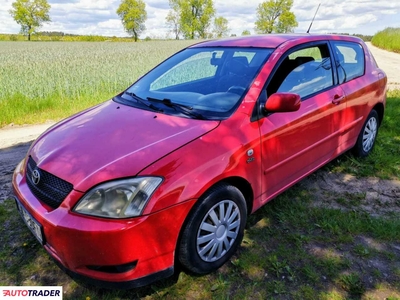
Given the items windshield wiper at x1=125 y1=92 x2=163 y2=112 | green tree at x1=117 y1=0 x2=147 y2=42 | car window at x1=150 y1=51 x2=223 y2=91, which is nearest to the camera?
windshield wiper at x1=125 y1=92 x2=163 y2=112

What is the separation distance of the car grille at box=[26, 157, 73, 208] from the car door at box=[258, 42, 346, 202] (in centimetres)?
153

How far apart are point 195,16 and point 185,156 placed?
6611 centimetres

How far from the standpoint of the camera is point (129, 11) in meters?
64.9

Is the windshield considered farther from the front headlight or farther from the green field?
the green field

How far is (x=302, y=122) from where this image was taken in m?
3.03

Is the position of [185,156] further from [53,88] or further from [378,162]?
[53,88]

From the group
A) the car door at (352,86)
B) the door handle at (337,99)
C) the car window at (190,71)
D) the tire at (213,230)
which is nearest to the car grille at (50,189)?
the tire at (213,230)

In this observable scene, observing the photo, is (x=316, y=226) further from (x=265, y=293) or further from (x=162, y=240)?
(x=162, y=240)

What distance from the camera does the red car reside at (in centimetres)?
197

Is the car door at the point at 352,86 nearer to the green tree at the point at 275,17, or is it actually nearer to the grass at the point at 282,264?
the grass at the point at 282,264

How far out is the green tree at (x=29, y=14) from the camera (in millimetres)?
64369

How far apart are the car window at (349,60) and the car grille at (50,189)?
3.13 metres

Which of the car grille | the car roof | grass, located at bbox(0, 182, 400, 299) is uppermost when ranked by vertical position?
the car roof

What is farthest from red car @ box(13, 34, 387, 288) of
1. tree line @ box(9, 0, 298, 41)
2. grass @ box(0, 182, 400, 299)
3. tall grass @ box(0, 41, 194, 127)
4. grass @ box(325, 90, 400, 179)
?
tree line @ box(9, 0, 298, 41)
